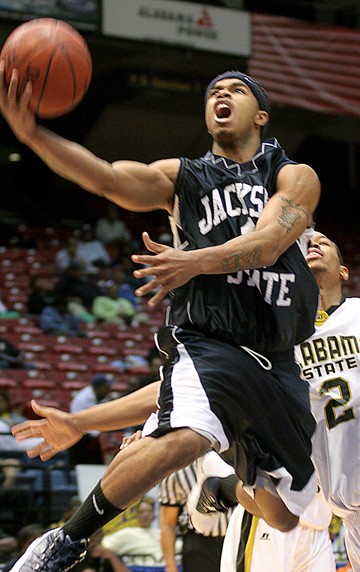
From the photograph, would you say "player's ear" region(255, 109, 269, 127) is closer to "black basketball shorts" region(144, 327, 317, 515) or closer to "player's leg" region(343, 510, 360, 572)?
"black basketball shorts" region(144, 327, 317, 515)

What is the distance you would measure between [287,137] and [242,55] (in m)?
4.90

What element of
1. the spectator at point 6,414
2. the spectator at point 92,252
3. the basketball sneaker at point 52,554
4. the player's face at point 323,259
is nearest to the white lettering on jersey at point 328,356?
the player's face at point 323,259

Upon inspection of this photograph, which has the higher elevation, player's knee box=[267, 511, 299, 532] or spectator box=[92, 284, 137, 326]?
player's knee box=[267, 511, 299, 532]

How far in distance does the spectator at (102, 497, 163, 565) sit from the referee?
888 millimetres

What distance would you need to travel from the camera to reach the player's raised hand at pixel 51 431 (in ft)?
14.0

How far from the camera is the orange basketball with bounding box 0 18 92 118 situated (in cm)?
370

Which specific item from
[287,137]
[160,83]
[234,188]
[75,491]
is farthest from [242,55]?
[234,188]

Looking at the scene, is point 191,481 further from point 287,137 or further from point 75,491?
point 287,137

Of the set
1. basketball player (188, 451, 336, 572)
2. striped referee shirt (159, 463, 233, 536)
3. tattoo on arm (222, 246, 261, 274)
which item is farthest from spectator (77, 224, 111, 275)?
tattoo on arm (222, 246, 261, 274)

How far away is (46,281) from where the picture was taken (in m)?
14.7

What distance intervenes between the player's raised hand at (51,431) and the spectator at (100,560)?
3126 mm

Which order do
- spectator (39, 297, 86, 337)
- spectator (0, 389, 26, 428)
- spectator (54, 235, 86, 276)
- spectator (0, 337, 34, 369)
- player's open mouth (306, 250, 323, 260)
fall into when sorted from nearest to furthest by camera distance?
player's open mouth (306, 250, 323, 260)
spectator (0, 389, 26, 428)
spectator (0, 337, 34, 369)
spectator (39, 297, 86, 337)
spectator (54, 235, 86, 276)

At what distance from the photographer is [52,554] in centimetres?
343

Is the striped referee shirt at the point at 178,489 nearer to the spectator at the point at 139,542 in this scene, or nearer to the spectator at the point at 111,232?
the spectator at the point at 139,542
